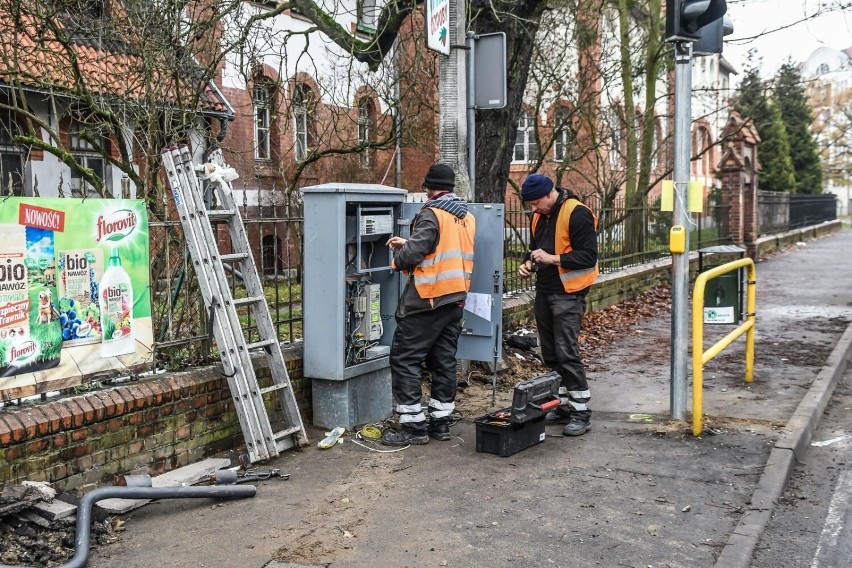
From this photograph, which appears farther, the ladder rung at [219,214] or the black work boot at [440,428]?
the black work boot at [440,428]

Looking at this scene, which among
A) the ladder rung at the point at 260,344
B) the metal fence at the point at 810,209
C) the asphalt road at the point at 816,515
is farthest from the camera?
the metal fence at the point at 810,209

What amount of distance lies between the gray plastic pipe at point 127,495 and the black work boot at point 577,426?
2.47 meters

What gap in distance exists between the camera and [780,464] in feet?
18.8

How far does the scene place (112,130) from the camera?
324 inches

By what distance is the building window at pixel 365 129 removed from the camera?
12522 mm

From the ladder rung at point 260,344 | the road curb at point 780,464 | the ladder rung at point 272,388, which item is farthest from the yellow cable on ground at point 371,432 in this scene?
the road curb at point 780,464

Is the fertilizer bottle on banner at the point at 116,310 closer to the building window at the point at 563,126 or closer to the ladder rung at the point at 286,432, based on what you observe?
the ladder rung at the point at 286,432

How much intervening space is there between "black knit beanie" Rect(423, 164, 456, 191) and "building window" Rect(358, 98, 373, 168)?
5323 millimetres

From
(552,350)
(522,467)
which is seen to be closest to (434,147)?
(552,350)

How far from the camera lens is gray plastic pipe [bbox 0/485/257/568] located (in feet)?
13.7

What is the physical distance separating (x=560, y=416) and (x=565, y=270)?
1.22 meters

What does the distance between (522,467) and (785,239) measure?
78.2 feet

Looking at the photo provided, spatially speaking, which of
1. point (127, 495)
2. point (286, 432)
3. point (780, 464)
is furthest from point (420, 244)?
point (780, 464)

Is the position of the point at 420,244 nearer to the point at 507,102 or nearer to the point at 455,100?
the point at 455,100
